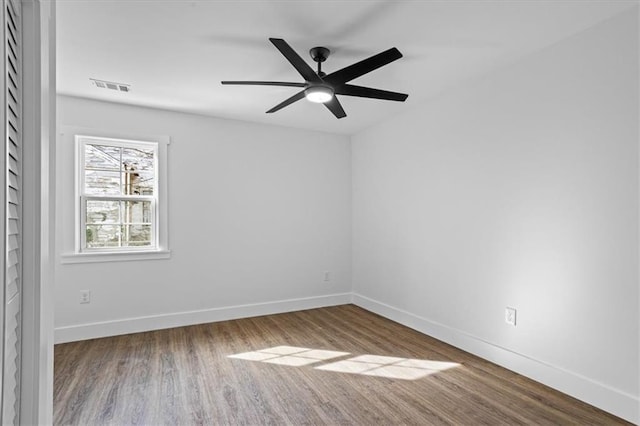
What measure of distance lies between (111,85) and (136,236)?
62.3 inches

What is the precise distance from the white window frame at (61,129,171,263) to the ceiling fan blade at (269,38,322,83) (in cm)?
230

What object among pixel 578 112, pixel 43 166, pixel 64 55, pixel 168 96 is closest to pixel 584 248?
pixel 578 112

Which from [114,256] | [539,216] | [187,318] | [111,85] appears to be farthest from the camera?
[187,318]

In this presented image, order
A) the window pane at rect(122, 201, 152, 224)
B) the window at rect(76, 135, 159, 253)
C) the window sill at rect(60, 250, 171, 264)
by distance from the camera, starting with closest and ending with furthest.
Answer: the window sill at rect(60, 250, 171, 264)
the window at rect(76, 135, 159, 253)
the window pane at rect(122, 201, 152, 224)

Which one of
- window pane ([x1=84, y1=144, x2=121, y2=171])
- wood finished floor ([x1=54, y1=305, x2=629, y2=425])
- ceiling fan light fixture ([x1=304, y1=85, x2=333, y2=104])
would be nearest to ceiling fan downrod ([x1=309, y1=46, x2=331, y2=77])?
ceiling fan light fixture ([x1=304, y1=85, x2=333, y2=104])

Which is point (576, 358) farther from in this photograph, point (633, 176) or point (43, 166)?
point (43, 166)

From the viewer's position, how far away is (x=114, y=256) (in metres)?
3.71

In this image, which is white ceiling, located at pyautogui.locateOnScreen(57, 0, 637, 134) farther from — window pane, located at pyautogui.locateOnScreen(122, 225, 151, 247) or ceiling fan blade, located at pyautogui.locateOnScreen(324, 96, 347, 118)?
window pane, located at pyautogui.locateOnScreen(122, 225, 151, 247)

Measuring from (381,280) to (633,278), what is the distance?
261 centimetres

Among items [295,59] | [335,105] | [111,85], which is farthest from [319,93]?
[111,85]

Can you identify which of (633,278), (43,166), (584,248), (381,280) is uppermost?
(43,166)

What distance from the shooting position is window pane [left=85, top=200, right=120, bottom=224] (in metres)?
3.68

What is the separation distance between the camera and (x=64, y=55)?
2.68 meters

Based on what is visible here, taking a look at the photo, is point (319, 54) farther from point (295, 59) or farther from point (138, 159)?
point (138, 159)
